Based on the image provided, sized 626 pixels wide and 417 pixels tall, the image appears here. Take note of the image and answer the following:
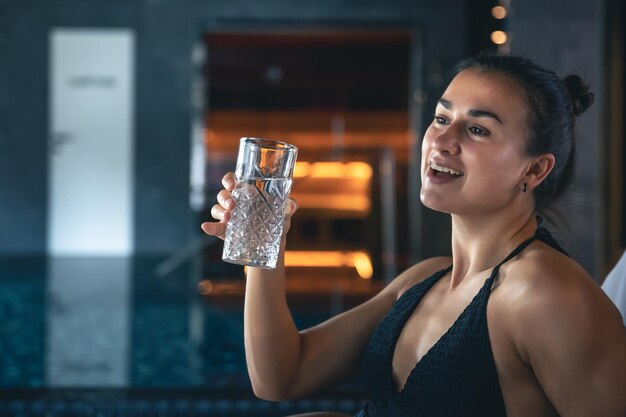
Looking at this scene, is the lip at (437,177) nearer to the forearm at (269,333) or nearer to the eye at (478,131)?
the eye at (478,131)

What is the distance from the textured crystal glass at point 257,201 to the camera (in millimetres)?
1141

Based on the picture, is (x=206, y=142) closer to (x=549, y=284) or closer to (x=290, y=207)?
(x=290, y=207)

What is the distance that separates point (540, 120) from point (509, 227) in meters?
0.15

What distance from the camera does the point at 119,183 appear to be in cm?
852

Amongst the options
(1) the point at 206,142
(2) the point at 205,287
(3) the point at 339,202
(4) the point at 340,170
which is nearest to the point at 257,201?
(2) the point at 205,287

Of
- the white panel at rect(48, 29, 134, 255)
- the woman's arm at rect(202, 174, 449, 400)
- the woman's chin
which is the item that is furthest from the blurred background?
the woman's chin

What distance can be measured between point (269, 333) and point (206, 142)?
24.4 ft

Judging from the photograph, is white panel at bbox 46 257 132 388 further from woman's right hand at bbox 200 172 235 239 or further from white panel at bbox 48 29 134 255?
woman's right hand at bbox 200 172 235 239

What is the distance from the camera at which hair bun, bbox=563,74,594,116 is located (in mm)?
1179

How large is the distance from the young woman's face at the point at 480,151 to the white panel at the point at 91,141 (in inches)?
301

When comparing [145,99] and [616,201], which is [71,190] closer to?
[145,99]

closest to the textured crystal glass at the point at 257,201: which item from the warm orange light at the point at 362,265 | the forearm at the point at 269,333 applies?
the forearm at the point at 269,333

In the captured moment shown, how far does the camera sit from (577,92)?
3.88ft

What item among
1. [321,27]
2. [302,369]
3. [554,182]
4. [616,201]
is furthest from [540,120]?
[321,27]
